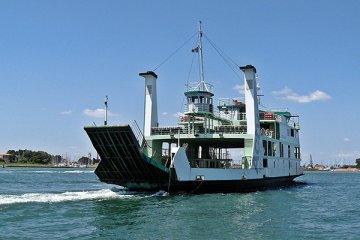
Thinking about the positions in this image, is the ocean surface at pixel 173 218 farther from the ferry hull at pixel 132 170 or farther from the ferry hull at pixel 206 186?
the ferry hull at pixel 132 170

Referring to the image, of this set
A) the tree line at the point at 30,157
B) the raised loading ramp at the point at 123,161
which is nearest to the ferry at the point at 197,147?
the raised loading ramp at the point at 123,161

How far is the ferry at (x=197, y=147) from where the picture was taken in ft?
86.8

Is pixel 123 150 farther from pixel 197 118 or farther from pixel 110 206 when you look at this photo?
pixel 197 118

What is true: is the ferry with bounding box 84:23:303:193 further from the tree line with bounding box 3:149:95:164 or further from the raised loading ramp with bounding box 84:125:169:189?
the tree line with bounding box 3:149:95:164

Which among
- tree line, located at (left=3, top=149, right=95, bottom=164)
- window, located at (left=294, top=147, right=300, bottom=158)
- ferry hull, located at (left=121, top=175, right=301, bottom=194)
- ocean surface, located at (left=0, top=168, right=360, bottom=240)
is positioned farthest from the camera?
tree line, located at (left=3, top=149, right=95, bottom=164)

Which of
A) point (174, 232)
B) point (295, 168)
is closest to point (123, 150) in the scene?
point (174, 232)

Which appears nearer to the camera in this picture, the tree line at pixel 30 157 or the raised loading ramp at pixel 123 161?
the raised loading ramp at pixel 123 161

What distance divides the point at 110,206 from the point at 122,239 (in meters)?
7.71

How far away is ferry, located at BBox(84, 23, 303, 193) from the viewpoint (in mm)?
26469

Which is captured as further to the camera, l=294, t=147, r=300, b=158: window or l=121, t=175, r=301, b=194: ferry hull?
l=294, t=147, r=300, b=158: window

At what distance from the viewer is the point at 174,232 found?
15984 mm

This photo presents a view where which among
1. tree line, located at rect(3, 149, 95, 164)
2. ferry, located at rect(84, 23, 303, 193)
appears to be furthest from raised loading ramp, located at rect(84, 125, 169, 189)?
tree line, located at rect(3, 149, 95, 164)

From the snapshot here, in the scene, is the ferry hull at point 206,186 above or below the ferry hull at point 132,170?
below

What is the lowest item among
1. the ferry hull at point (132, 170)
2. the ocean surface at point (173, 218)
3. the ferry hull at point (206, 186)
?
the ocean surface at point (173, 218)
